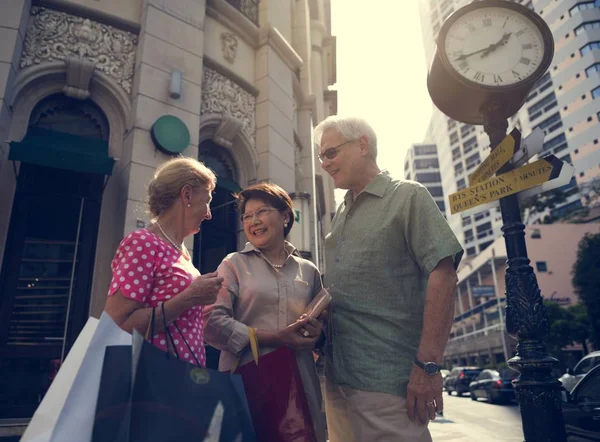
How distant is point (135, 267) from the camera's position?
6.15 feet

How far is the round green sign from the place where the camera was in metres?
7.42

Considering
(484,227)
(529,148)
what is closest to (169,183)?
(529,148)

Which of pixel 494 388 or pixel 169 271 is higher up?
pixel 169 271

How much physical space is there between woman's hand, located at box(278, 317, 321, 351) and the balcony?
10173mm

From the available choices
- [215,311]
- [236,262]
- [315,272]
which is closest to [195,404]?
[215,311]

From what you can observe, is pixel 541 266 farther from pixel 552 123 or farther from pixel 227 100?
pixel 227 100

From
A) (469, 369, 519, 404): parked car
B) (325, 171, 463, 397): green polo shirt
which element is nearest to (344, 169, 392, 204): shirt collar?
(325, 171, 463, 397): green polo shirt

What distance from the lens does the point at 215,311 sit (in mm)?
2039

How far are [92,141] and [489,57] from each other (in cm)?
630

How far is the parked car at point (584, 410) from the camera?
419 cm

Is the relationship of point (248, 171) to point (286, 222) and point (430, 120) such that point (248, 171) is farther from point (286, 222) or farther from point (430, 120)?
point (430, 120)

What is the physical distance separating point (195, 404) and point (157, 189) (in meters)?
1.18

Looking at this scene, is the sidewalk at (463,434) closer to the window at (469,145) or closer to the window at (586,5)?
the window at (586,5)

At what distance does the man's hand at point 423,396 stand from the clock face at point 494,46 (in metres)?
2.87
